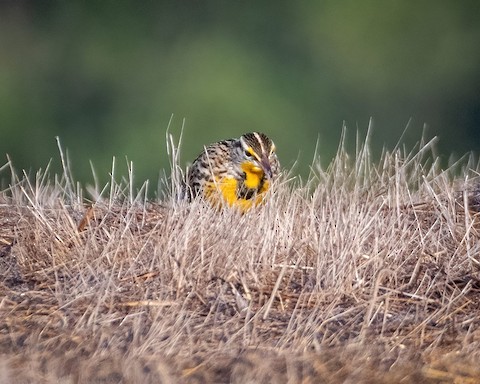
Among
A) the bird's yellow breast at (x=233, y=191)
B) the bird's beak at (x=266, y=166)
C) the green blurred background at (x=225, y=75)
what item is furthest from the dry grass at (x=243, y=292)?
the green blurred background at (x=225, y=75)

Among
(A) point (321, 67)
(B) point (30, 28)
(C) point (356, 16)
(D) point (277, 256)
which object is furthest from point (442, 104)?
(D) point (277, 256)

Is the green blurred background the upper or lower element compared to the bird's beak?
lower

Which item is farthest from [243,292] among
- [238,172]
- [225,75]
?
[225,75]

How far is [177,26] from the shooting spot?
21.8m

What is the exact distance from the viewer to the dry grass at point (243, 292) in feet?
12.1

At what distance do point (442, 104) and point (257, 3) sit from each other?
5.00 meters

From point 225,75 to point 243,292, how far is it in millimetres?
15879

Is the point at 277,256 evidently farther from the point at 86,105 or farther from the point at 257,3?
the point at 257,3

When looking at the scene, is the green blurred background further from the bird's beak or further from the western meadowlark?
the bird's beak

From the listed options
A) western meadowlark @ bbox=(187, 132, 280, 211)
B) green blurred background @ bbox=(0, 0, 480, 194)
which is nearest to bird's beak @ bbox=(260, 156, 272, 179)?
western meadowlark @ bbox=(187, 132, 280, 211)

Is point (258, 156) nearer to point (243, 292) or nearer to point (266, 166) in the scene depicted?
point (266, 166)

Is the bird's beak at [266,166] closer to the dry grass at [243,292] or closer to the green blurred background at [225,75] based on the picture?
the dry grass at [243,292]

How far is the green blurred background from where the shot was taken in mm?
17828

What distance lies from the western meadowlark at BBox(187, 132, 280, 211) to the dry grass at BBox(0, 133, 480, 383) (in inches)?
22.5
